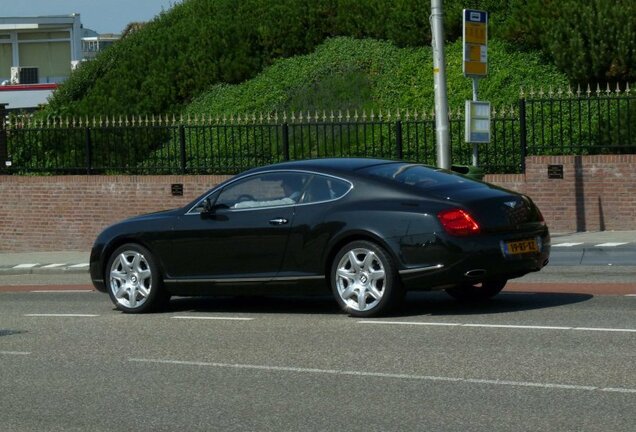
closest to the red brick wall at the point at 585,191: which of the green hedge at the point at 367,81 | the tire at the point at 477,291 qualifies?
the green hedge at the point at 367,81

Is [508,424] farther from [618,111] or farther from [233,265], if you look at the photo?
[618,111]

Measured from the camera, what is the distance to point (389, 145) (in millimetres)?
24219

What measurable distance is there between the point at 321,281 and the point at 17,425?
15.4 ft

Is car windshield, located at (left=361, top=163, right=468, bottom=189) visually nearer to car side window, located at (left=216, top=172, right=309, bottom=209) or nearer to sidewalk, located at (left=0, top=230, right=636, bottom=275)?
car side window, located at (left=216, top=172, right=309, bottom=209)

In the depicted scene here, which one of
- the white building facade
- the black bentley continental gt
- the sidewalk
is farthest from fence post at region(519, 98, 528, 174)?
the white building facade

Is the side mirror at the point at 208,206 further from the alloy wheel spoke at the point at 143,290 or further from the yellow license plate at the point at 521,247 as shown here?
the yellow license plate at the point at 521,247

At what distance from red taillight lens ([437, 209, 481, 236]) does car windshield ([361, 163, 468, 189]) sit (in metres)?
0.61

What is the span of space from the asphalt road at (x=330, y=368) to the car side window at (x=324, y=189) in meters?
1.14

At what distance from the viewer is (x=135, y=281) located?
14234mm

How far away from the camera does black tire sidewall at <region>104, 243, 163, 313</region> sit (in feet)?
46.1

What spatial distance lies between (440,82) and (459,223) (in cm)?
829

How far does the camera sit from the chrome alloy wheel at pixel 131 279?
1416 centimetres

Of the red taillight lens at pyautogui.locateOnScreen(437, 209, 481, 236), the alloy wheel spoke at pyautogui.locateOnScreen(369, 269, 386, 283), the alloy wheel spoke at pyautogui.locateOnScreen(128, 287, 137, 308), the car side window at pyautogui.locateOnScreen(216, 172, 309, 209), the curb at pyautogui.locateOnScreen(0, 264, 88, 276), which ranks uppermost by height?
the car side window at pyautogui.locateOnScreen(216, 172, 309, 209)

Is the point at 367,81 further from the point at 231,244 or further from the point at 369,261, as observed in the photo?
the point at 369,261
